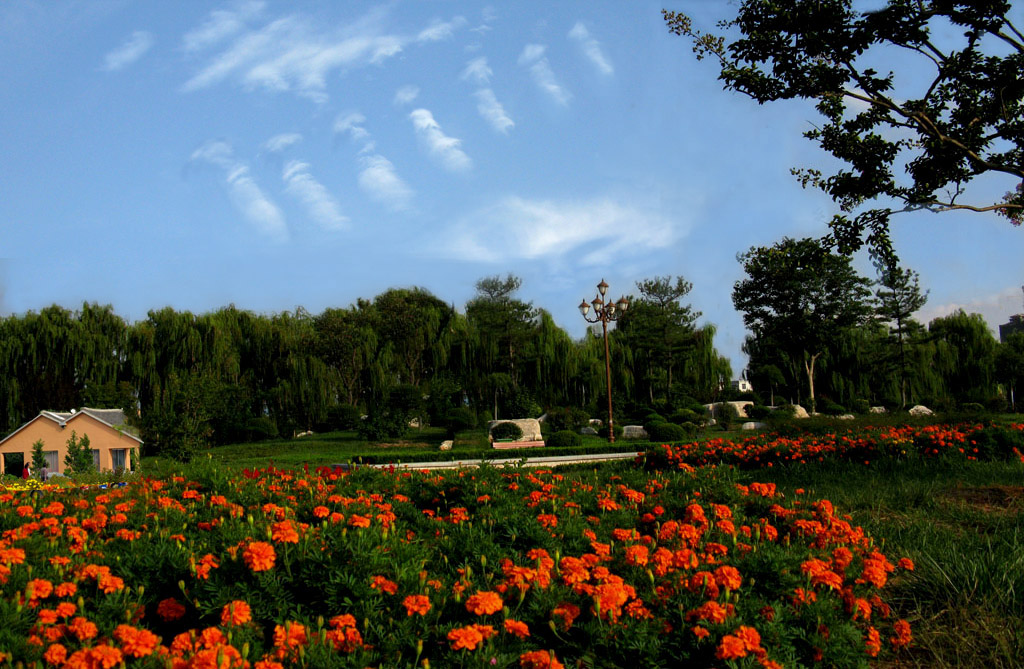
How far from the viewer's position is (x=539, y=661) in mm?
2453

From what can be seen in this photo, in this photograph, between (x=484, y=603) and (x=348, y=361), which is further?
(x=348, y=361)

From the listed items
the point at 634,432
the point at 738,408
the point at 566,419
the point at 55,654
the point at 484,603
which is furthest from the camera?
the point at 738,408

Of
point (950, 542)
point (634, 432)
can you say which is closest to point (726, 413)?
point (634, 432)

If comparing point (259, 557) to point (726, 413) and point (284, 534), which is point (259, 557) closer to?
point (284, 534)

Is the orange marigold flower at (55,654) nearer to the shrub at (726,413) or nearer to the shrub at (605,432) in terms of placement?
the shrub at (605,432)

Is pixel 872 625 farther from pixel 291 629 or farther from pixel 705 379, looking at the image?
pixel 705 379

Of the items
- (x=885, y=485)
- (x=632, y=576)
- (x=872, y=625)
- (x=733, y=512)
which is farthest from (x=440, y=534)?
(x=885, y=485)

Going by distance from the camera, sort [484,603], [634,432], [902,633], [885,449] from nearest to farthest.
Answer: [484,603]
[902,633]
[885,449]
[634,432]

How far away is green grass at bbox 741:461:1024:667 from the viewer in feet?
11.0

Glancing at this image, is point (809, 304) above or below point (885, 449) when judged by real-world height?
Result: above

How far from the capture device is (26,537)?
3.41 m

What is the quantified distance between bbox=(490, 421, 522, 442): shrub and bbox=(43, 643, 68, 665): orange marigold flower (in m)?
21.3

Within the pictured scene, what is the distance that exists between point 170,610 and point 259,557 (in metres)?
0.42

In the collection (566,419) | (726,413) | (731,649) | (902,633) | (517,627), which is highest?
(517,627)
